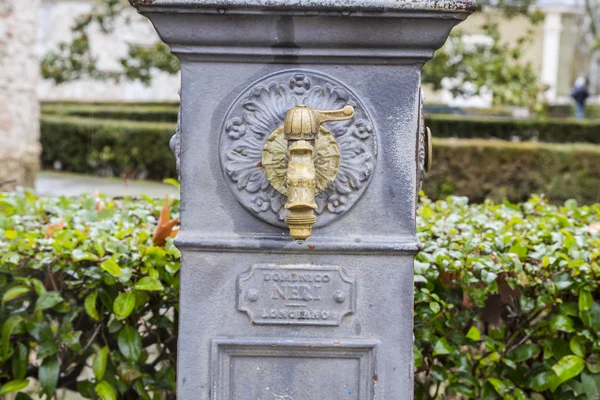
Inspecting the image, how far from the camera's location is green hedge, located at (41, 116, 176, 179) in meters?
10.7

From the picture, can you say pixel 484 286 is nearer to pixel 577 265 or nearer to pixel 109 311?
pixel 577 265

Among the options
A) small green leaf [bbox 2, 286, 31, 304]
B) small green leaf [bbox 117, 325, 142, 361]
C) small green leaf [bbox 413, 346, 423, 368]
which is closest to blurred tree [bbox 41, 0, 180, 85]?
small green leaf [bbox 2, 286, 31, 304]

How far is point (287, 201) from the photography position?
1.78m

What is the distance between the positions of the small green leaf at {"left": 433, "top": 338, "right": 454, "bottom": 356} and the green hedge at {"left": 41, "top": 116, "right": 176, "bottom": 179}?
8.39 meters

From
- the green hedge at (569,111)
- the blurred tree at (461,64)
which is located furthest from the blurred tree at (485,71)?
the green hedge at (569,111)

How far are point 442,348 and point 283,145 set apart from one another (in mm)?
947

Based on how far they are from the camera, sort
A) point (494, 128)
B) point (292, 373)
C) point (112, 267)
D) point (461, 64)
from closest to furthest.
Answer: point (292, 373) < point (112, 267) < point (461, 64) < point (494, 128)

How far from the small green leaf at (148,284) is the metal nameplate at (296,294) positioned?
49 centimetres

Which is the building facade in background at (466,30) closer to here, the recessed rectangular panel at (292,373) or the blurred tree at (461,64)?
the blurred tree at (461,64)

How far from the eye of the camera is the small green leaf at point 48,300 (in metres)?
2.41

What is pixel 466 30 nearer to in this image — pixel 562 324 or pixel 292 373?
pixel 562 324

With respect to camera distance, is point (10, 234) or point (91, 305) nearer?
point (91, 305)

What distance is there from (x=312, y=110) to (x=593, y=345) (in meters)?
1.31

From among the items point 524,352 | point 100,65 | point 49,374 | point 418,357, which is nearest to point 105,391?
point 49,374
